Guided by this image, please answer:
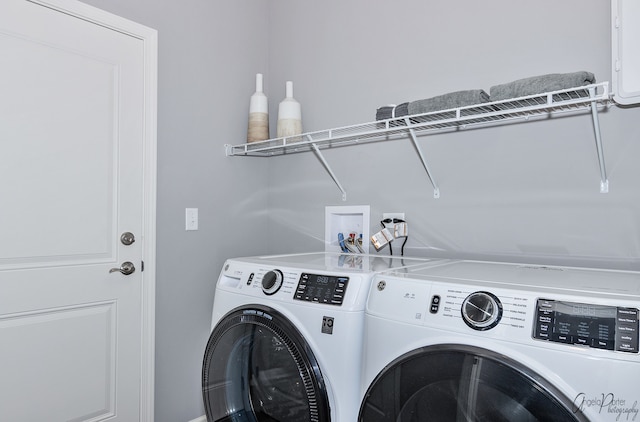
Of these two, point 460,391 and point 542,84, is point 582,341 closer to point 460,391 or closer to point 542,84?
point 460,391

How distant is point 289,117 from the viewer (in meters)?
2.10

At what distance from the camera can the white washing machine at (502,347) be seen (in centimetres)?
80

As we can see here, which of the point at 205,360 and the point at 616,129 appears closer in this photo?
the point at 616,129

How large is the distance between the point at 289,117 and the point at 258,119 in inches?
7.3

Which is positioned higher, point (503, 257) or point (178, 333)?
point (503, 257)

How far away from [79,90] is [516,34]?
171cm

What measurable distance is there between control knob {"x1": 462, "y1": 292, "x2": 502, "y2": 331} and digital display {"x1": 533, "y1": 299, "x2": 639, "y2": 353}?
0.27 ft

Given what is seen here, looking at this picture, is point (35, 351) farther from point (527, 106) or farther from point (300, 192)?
point (527, 106)

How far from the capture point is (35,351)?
1603 millimetres

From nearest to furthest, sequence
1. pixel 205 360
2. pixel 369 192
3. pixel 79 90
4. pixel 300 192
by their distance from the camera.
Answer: pixel 205 360
pixel 79 90
pixel 369 192
pixel 300 192

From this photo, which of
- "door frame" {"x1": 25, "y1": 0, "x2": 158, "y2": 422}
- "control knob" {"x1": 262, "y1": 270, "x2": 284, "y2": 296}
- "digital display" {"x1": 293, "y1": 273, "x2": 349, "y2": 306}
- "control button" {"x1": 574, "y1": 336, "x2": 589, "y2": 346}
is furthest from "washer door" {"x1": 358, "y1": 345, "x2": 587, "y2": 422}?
"door frame" {"x1": 25, "y1": 0, "x2": 158, "y2": 422}

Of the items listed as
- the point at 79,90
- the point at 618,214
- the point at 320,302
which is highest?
the point at 79,90

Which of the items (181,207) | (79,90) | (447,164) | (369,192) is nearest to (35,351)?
(181,207)

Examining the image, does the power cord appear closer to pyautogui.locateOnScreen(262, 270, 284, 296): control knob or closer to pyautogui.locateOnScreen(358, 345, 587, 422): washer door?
pyautogui.locateOnScreen(262, 270, 284, 296): control knob
